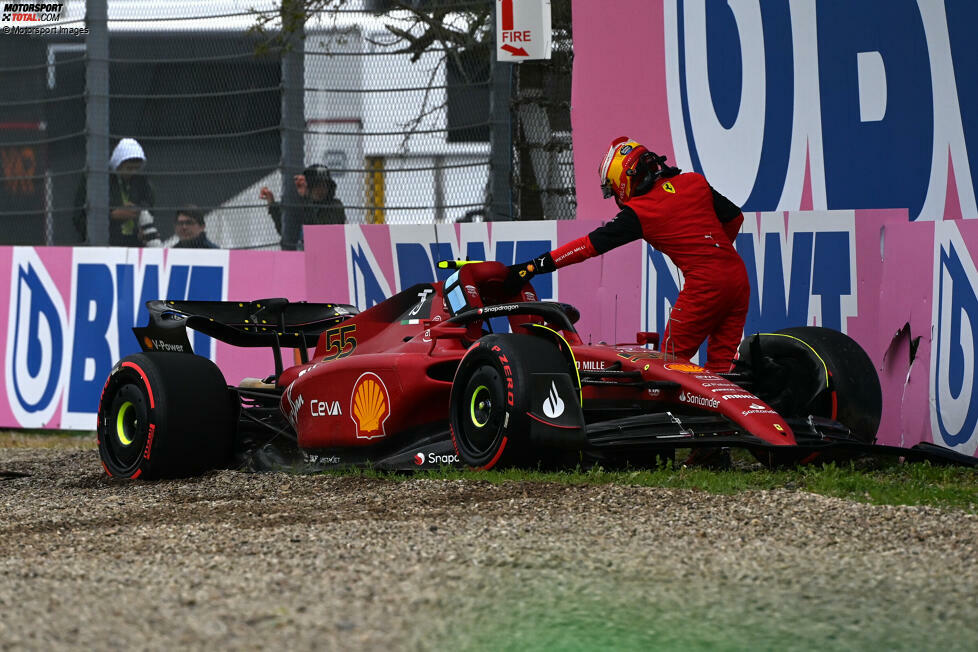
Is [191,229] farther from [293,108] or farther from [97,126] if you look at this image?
[293,108]

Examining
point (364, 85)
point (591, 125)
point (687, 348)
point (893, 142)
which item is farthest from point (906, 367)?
point (364, 85)

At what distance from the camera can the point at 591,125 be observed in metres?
10.4

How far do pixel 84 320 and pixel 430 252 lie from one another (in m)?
3.36

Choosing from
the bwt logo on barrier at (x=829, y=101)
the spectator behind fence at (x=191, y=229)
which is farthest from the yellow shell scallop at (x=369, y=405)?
the spectator behind fence at (x=191, y=229)

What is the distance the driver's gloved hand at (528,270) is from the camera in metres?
7.25

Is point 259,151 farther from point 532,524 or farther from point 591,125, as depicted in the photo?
point 532,524

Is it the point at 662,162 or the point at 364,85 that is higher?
the point at 364,85

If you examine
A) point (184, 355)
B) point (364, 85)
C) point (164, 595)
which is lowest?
point (164, 595)

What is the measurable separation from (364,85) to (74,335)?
3.21 m

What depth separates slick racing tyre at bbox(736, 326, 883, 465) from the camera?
7.00 metres

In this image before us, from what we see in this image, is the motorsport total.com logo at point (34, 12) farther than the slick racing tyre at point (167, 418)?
Yes

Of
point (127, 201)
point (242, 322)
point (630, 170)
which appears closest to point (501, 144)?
point (630, 170)

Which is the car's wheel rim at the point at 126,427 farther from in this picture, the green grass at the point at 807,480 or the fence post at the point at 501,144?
the fence post at the point at 501,144

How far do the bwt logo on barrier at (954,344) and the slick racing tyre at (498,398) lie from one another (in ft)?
8.00
